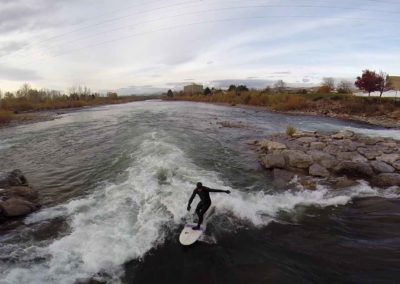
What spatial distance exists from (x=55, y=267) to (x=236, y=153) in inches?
590

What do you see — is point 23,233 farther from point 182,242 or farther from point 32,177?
point 32,177

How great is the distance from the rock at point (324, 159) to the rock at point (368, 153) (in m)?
2.17

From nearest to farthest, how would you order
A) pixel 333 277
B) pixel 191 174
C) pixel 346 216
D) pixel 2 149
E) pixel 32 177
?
pixel 333 277 → pixel 346 216 → pixel 191 174 → pixel 32 177 → pixel 2 149

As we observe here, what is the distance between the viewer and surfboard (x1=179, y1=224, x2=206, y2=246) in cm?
965

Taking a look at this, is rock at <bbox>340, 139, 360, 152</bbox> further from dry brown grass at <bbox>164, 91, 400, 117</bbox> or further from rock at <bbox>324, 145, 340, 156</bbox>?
dry brown grass at <bbox>164, 91, 400, 117</bbox>

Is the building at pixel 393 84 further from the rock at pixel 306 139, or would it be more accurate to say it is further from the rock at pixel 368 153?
the rock at pixel 368 153

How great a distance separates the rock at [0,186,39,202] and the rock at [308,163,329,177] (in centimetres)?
1423

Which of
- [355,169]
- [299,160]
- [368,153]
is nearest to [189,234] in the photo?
[299,160]

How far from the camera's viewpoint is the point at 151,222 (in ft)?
37.1

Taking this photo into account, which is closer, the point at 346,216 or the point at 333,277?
the point at 333,277

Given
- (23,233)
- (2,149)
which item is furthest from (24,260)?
(2,149)

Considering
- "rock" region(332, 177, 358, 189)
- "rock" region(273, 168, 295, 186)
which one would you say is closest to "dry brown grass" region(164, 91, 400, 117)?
"rock" region(332, 177, 358, 189)

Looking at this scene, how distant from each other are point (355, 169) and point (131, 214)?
1216 centimetres

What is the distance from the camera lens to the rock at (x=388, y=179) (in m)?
14.9
